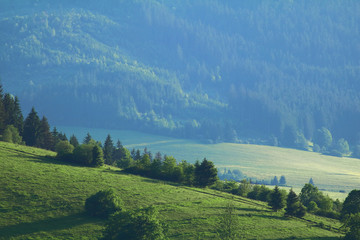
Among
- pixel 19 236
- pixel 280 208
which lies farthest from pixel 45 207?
pixel 280 208

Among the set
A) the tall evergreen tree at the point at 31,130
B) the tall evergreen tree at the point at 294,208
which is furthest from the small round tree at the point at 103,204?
the tall evergreen tree at the point at 31,130

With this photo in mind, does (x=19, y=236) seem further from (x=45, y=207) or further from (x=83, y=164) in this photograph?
(x=83, y=164)

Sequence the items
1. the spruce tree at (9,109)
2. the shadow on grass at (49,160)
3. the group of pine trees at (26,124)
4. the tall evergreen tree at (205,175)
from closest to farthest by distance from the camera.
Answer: the shadow on grass at (49,160)
the tall evergreen tree at (205,175)
the spruce tree at (9,109)
the group of pine trees at (26,124)

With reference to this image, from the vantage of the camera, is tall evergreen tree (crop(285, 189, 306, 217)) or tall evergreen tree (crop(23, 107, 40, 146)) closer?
tall evergreen tree (crop(285, 189, 306, 217))

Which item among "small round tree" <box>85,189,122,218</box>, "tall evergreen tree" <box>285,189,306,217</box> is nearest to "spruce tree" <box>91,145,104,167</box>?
"small round tree" <box>85,189,122,218</box>

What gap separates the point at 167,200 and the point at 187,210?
22.8 ft

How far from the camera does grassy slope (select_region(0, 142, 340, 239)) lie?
76.2 m

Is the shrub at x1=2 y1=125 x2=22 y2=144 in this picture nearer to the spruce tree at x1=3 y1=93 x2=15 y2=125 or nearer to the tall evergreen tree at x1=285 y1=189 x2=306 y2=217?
the spruce tree at x1=3 y1=93 x2=15 y2=125

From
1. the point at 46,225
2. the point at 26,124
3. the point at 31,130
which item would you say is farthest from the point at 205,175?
the point at 26,124

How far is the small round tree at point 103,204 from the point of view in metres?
82.9

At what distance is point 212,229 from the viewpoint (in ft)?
273

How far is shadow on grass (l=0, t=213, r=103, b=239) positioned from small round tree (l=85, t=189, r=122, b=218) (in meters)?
1.68

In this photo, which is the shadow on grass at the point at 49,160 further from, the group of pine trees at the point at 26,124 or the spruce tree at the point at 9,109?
the spruce tree at the point at 9,109

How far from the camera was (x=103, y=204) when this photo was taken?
8375cm
